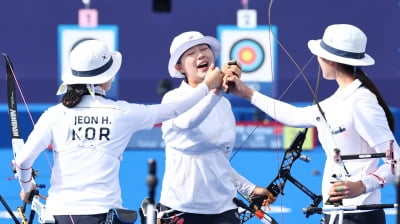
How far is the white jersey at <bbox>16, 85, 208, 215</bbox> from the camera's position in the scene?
517 cm

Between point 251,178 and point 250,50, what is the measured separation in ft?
15.8

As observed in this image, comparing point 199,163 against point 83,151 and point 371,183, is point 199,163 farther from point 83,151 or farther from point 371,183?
point 371,183

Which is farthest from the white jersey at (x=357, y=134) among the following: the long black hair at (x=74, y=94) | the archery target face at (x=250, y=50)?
the archery target face at (x=250, y=50)

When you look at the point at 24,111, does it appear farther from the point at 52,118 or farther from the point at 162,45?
the point at 52,118

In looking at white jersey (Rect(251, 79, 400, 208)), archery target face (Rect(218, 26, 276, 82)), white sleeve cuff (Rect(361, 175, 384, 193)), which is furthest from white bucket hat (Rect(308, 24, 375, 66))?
archery target face (Rect(218, 26, 276, 82))

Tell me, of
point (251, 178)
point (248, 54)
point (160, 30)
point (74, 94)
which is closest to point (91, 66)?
point (74, 94)

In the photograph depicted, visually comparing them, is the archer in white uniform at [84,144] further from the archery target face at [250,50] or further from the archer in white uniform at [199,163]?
the archery target face at [250,50]

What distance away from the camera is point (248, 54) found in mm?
16297

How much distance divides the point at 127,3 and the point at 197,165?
999cm

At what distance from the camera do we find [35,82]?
15375 mm

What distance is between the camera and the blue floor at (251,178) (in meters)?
9.84

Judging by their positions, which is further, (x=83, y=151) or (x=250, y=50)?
(x=250, y=50)

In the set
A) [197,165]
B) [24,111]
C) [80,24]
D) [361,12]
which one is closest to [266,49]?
[361,12]

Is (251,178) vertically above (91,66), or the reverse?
(91,66)
